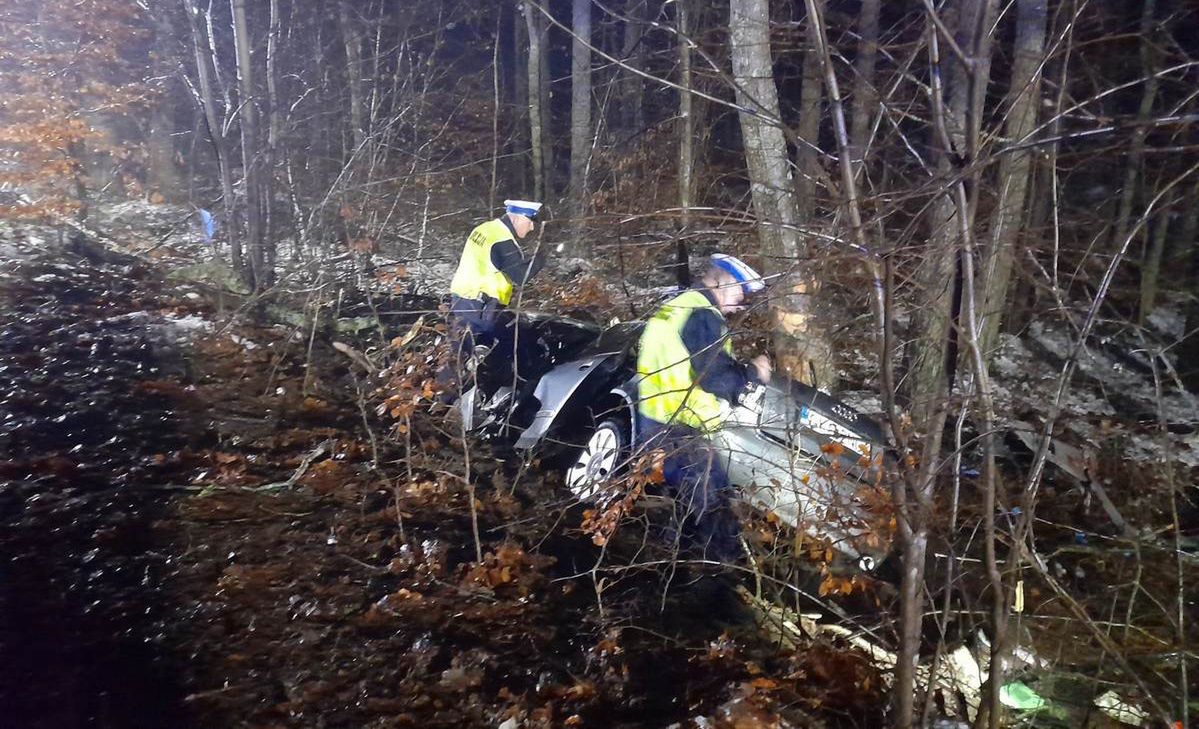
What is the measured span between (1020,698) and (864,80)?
2969 mm

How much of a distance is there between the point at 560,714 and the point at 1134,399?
8991 mm

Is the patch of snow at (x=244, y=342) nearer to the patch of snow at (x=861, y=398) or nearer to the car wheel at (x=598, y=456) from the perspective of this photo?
the car wheel at (x=598, y=456)

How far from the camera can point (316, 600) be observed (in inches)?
178

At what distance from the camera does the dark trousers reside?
4656 mm

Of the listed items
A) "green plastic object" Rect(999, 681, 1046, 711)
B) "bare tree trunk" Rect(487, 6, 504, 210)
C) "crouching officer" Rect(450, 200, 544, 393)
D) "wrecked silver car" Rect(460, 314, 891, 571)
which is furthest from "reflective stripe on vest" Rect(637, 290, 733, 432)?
"bare tree trunk" Rect(487, 6, 504, 210)

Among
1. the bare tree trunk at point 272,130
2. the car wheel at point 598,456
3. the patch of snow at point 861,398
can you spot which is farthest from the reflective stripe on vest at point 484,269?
the bare tree trunk at point 272,130

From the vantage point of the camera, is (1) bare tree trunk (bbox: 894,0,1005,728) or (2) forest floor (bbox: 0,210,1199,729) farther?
(2) forest floor (bbox: 0,210,1199,729)

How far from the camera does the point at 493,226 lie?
686 centimetres

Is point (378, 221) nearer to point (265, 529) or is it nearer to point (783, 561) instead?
point (265, 529)

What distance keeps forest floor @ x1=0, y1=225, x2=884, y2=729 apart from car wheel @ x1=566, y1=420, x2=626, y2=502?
253 millimetres

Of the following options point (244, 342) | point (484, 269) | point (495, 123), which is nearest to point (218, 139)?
point (244, 342)

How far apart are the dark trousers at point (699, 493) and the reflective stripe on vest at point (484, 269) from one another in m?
2.22

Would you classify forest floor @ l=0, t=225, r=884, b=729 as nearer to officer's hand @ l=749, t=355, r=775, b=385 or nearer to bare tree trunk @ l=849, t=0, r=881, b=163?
officer's hand @ l=749, t=355, r=775, b=385

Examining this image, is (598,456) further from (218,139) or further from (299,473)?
(218,139)
